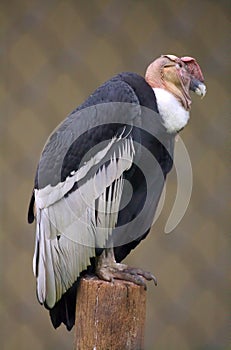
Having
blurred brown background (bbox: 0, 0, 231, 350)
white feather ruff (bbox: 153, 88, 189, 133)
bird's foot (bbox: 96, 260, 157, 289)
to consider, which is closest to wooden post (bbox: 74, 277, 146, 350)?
bird's foot (bbox: 96, 260, 157, 289)

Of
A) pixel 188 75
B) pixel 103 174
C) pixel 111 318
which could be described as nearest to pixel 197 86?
pixel 188 75

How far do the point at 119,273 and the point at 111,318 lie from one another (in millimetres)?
108

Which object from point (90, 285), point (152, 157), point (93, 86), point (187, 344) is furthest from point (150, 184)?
point (187, 344)

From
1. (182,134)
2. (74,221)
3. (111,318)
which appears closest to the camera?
(111,318)

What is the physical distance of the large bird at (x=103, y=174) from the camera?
4.10 ft

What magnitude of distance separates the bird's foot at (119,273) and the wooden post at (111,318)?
3cm

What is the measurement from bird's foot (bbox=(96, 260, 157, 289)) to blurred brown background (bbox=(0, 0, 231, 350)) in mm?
594

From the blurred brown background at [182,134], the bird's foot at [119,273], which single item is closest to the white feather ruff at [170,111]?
the bird's foot at [119,273]

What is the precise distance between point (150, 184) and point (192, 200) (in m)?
0.70

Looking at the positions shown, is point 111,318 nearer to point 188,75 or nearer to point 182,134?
point 188,75

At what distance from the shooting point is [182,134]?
1.94m

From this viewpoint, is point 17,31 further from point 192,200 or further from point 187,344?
point 187,344

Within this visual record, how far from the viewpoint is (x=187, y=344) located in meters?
2.07

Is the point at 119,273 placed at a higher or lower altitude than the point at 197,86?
lower
